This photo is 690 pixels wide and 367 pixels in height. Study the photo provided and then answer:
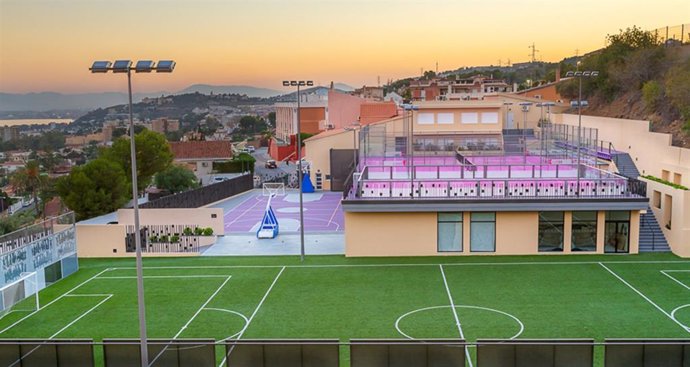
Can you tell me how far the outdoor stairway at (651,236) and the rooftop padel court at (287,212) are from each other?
54.9 ft

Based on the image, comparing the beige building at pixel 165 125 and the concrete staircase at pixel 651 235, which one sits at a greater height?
the beige building at pixel 165 125

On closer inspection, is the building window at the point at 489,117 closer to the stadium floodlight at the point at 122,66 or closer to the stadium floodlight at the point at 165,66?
the stadium floodlight at the point at 165,66

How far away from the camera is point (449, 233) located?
105ft

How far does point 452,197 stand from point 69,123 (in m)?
110

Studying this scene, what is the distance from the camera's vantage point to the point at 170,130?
157500 mm

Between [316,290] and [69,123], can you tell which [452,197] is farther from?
[69,123]

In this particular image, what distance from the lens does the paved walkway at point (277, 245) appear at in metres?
33.8

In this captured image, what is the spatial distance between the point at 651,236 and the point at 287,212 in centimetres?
2453

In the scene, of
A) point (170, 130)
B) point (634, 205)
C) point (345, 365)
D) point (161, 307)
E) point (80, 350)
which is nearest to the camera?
point (80, 350)

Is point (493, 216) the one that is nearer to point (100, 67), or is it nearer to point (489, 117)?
point (100, 67)

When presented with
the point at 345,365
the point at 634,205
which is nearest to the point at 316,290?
the point at 345,365

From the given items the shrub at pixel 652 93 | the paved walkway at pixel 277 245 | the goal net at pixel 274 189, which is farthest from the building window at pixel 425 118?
the paved walkway at pixel 277 245

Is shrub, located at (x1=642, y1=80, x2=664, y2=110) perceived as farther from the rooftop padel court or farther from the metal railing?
the metal railing

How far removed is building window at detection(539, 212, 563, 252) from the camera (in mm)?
31734
